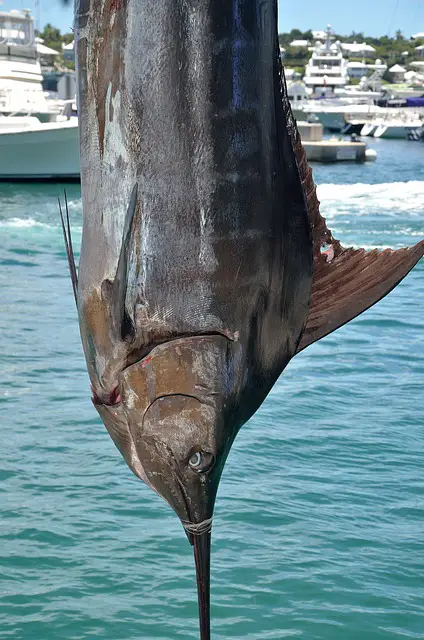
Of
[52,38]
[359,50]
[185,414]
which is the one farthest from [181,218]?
[359,50]

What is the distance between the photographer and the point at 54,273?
13805 millimetres

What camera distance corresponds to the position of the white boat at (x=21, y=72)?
29562mm

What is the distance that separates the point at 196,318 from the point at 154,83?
515mm

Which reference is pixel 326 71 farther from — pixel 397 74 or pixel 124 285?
pixel 124 285

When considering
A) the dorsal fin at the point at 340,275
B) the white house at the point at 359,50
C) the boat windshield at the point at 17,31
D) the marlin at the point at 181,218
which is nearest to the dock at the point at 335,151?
the boat windshield at the point at 17,31

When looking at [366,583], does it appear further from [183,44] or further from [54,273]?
[54,273]

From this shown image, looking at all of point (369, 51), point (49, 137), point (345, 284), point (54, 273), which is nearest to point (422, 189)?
point (49, 137)

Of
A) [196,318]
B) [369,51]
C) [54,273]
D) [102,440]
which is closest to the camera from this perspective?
[196,318]

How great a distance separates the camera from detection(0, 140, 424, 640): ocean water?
15.3 ft

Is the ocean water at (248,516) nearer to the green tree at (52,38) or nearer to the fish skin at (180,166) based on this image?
the fish skin at (180,166)

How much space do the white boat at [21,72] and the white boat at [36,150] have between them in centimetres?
192

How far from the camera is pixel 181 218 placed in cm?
230

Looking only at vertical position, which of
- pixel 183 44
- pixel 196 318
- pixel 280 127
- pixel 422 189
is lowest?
pixel 422 189

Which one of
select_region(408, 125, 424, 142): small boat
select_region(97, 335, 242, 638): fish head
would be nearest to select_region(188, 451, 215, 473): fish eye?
select_region(97, 335, 242, 638): fish head
